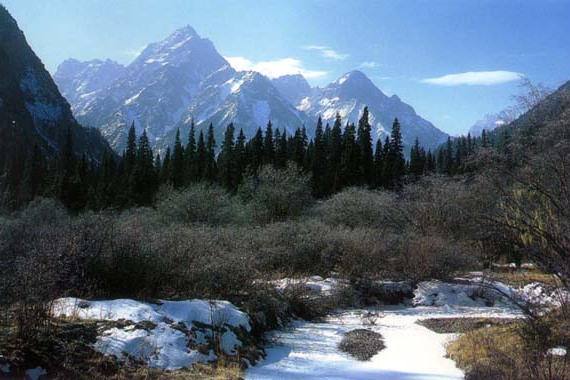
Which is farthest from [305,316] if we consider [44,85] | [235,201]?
[44,85]

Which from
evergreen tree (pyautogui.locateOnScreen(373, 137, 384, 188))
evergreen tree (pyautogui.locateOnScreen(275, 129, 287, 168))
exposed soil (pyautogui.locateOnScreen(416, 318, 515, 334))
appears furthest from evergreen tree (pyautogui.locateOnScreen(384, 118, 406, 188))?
exposed soil (pyautogui.locateOnScreen(416, 318, 515, 334))

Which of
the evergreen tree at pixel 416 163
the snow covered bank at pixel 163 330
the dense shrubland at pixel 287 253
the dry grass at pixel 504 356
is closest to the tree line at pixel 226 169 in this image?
the evergreen tree at pixel 416 163

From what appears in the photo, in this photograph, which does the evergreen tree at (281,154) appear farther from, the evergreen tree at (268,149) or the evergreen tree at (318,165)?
the evergreen tree at (318,165)

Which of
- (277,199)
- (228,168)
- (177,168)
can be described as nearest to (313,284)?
(277,199)

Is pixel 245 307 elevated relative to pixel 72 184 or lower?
lower

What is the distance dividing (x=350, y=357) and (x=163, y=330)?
3932 millimetres

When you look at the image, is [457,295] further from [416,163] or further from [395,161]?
[416,163]

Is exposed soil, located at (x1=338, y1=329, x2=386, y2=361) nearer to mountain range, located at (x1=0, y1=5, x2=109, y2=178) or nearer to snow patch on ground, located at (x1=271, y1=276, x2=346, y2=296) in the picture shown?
snow patch on ground, located at (x1=271, y1=276, x2=346, y2=296)

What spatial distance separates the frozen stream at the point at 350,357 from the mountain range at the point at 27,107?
96.4m

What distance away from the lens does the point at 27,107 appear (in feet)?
408

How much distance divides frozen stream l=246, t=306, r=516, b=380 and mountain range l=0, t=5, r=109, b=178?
96386 mm

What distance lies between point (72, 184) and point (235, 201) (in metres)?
36.5

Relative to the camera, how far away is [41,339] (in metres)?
6.88

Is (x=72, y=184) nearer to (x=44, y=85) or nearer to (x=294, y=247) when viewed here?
(x=294, y=247)
